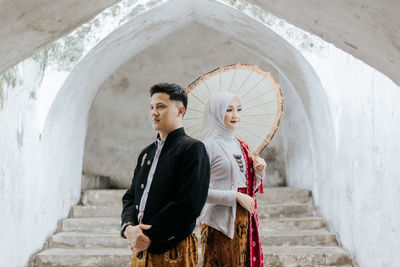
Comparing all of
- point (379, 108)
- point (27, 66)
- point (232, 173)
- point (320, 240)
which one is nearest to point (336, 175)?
point (320, 240)

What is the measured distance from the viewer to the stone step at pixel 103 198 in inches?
253

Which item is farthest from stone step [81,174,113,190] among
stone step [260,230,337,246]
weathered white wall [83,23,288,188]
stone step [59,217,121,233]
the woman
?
the woman

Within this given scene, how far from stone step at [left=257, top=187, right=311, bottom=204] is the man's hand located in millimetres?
4425

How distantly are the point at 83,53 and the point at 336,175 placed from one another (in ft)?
9.41

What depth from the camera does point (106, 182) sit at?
25.3ft

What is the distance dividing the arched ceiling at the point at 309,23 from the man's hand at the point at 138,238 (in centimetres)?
102

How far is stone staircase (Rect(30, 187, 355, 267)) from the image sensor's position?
4.66 meters

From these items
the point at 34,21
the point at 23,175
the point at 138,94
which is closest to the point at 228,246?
the point at 34,21

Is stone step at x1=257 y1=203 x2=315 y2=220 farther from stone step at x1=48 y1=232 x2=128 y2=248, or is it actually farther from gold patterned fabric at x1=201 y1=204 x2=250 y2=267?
gold patterned fabric at x1=201 y1=204 x2=250 y2=267

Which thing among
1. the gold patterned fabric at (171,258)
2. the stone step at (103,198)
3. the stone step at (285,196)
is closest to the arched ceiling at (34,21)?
the gold patterned fabric at (171,258)

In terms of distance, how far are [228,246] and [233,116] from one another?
0.75m

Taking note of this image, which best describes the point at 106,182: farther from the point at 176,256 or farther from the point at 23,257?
the point at 176,256

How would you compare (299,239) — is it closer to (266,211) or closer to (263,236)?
(263,236)

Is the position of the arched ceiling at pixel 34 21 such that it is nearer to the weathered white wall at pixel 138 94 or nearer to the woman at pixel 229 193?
the woman at pixel 229 193
